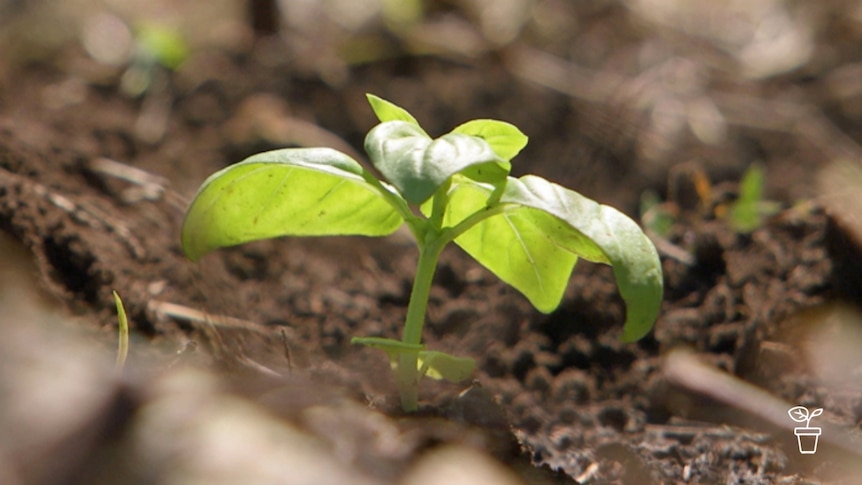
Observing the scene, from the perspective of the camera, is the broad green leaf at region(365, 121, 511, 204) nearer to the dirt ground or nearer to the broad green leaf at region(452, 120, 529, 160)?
the broad green leaf at region(452, 120, 529, 160)

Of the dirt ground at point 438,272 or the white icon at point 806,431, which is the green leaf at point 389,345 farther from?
the white icon at point 806,431

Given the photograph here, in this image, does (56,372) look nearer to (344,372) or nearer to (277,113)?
(344,372)

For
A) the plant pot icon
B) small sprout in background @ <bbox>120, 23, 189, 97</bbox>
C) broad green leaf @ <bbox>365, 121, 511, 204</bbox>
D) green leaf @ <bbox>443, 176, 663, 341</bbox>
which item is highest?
small sprout in background @ <bbox>120, 23, 189, 97</bbox>

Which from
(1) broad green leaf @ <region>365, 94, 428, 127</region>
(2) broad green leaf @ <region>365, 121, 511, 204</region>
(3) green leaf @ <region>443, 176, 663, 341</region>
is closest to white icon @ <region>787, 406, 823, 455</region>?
(3) green leaf @ <region>443, 176, 663, 341</region>

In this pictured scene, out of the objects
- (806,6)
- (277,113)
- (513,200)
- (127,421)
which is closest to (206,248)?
(513,200)

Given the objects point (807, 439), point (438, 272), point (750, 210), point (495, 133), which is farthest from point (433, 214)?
point (750, 210)

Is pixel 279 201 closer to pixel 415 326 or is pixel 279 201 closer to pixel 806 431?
pixel 415 326

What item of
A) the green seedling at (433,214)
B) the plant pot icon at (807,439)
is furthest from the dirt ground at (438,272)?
the green seedling at (433,214)
